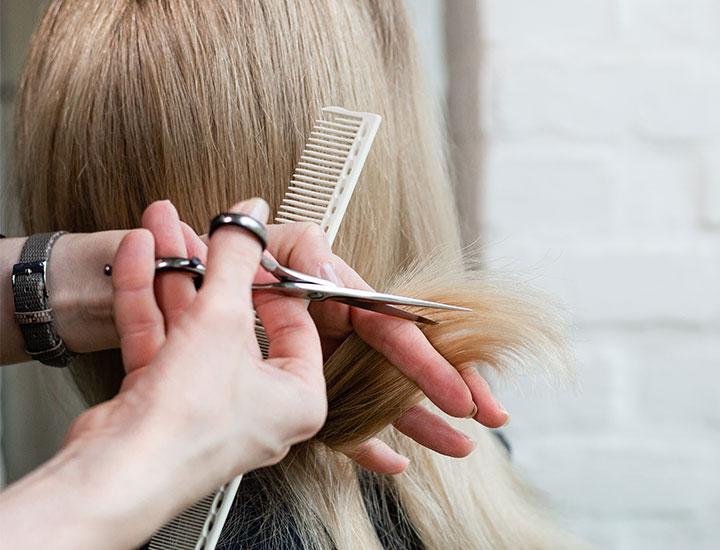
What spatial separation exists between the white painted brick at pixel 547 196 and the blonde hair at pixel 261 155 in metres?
0.30

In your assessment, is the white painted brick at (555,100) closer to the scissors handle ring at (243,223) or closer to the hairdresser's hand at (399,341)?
the hairdresser's hand at (399,341)

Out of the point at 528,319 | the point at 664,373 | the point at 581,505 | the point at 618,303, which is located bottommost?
the point at 581,505

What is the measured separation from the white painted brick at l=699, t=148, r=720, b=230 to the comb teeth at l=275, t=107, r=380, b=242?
1.90 feet

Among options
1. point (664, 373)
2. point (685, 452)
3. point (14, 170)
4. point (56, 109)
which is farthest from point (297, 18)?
point (685, 452)

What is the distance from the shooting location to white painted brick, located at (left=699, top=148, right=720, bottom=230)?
0.96m

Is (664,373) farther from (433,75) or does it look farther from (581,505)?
(433,75)

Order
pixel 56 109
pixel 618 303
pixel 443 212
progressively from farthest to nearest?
pixel 618 303 < pixel 443 212 < pixel 56 109

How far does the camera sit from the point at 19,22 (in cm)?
81

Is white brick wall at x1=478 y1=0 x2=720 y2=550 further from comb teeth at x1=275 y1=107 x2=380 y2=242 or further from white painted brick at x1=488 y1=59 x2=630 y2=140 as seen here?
comb teeth at x1=275 y1=107 x2=380 y2=242

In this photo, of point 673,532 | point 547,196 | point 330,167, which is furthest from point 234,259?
point 673,532

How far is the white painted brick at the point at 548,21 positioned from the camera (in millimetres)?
909

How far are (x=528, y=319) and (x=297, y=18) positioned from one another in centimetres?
32

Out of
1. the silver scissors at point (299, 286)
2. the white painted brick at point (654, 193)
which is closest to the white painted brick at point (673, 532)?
the white painted brick at point (654, 193)

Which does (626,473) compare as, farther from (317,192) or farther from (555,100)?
(317,192)
